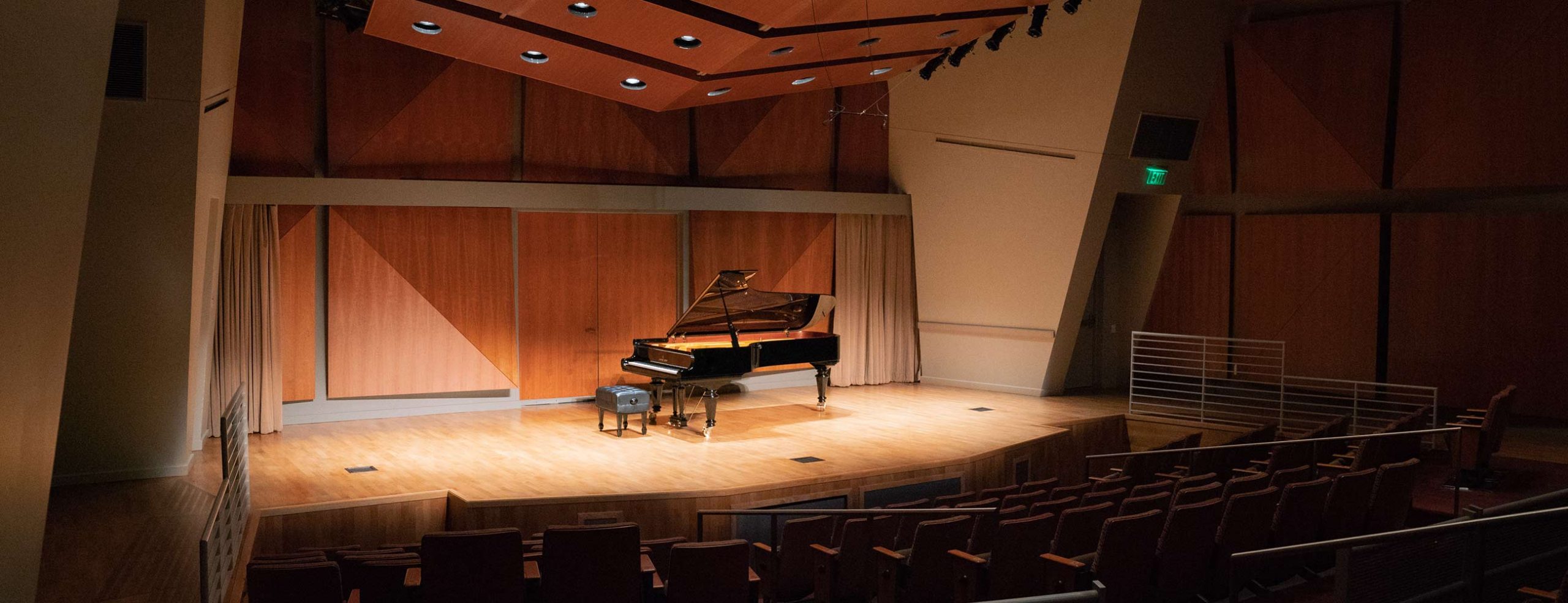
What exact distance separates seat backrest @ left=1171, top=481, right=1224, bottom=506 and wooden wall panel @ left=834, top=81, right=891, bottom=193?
711 cm

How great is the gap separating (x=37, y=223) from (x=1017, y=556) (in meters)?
3.60

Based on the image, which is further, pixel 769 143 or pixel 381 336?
pixel 769 143

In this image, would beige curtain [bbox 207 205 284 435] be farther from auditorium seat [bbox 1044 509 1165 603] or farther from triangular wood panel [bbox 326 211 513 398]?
auditorium seat [bbox 1044 509 1165 603]

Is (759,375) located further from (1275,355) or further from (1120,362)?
(1275,355)

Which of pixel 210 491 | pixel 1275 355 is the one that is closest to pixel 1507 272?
pixel 1275 355

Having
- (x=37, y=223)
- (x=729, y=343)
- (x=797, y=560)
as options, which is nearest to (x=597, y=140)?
(x=729, y=343)

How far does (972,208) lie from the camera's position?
1120cm

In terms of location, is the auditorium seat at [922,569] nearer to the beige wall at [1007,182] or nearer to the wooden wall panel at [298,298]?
the beige wall at [1007,182]

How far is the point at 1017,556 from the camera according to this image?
14.6 feet

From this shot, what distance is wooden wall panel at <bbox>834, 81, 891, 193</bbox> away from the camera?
468 inches

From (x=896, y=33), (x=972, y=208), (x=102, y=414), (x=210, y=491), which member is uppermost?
(x=896, y=33)

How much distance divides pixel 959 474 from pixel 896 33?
10.7 feet

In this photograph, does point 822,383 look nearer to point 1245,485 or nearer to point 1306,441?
point 1306,441

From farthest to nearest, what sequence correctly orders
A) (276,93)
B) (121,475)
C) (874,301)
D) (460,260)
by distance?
(874,301)
(460,260)
(276,93)
(121,475)
